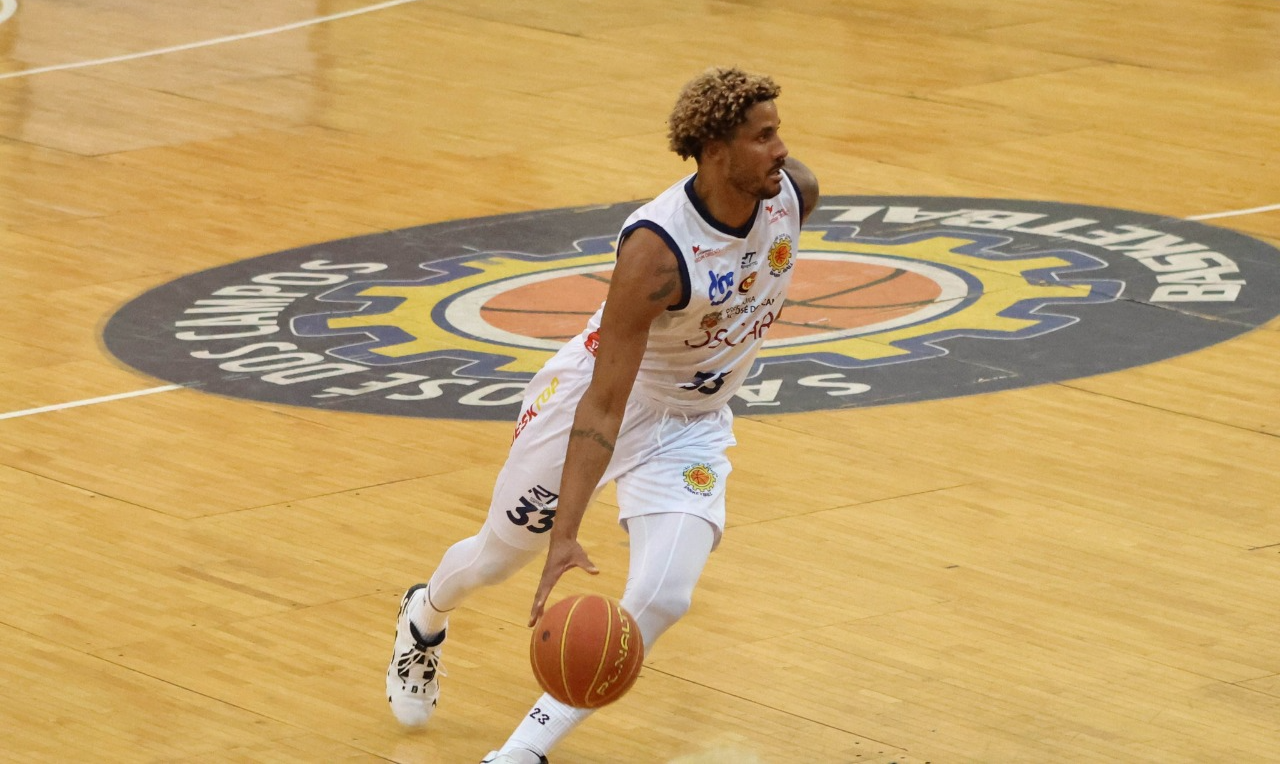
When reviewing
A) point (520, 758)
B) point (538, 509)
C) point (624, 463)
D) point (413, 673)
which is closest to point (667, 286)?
point (624, 463)

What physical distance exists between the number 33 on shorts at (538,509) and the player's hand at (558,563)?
0.37 meters

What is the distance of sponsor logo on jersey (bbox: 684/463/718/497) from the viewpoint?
5.19m

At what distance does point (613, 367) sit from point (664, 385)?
416 millimetres

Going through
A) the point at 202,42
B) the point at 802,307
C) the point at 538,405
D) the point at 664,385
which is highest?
the point at 664,385

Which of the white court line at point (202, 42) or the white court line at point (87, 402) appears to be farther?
the white court line at point (202, 42)

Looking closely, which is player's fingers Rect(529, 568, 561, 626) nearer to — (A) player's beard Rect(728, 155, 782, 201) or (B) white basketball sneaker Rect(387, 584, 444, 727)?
(B) white basketball sneaker Rect(387, 584, 444, 727)

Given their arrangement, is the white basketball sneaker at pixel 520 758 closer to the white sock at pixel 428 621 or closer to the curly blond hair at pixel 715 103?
the white sock at pixel 428 621

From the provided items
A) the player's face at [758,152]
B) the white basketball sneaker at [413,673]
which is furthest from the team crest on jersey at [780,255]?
the white basketball sneaker at [413,673]

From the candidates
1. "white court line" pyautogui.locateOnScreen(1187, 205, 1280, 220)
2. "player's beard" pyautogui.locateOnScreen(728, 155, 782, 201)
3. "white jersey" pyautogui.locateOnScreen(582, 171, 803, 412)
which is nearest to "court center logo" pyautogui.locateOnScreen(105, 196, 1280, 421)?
"white court line" pyautogui.locateOnScreen(1187, 205, 1280, 220)

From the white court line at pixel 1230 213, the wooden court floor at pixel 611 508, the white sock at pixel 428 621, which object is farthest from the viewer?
the white court line at pixel 1230 213

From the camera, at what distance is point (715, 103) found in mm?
4949

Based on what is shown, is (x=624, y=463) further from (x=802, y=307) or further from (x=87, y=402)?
(x=802, y=307)

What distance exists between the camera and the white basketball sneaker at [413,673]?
562cm

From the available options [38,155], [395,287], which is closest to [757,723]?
[395,287]
